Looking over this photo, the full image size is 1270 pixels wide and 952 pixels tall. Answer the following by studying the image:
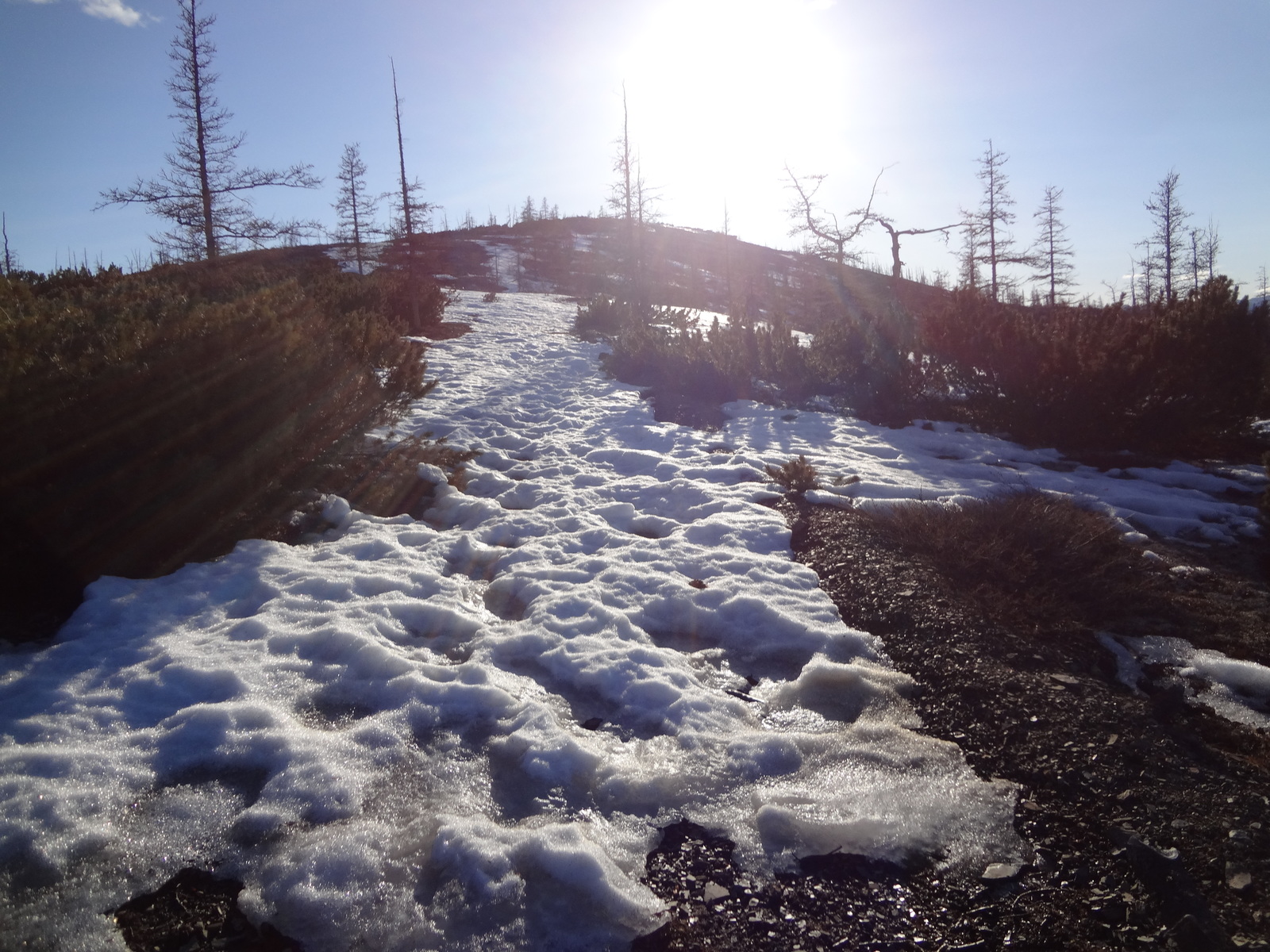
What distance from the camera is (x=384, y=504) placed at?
17.4 feet

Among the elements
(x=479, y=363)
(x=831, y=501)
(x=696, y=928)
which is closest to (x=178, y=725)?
(x=696, y=928)

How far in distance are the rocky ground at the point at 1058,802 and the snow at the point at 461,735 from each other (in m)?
0.12

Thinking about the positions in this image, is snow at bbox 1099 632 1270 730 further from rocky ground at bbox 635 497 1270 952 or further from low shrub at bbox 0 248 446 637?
low shrub at bbox 0 248 446 637

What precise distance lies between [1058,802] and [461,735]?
2.27m

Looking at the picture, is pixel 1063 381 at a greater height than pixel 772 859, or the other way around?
pixel 1063 381

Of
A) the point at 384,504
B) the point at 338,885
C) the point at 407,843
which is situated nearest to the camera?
the point at 338,885

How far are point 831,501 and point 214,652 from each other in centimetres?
438

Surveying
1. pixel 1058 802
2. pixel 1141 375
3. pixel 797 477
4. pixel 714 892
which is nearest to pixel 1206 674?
pixel 1058 802

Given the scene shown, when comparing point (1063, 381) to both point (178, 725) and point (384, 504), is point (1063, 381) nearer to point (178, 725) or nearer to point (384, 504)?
point (384, 504)

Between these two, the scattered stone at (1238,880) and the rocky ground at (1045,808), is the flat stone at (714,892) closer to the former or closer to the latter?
the rocky ground at (1045,808)

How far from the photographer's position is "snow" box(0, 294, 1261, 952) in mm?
2016

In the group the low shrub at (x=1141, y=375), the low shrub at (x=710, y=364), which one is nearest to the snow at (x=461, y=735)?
the low shrub at (x=1141, y=375)

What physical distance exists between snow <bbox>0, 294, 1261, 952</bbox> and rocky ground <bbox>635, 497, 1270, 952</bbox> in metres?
0.12

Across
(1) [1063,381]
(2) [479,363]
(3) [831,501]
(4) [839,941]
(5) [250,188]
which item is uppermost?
(5) [250,188]
